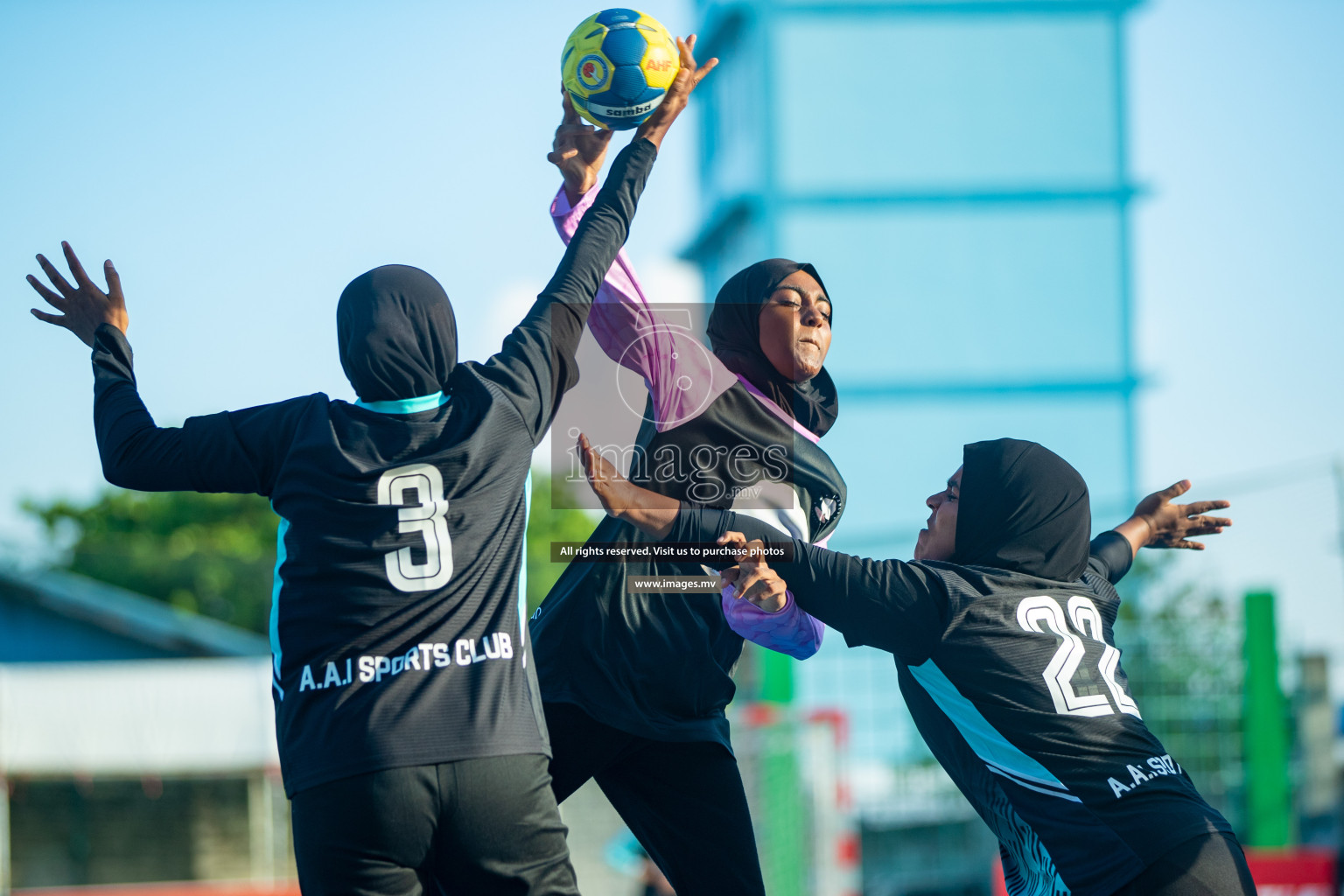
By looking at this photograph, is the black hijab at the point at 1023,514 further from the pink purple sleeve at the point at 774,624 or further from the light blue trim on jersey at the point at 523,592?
the light blue trim on jersey at the point at 523,592

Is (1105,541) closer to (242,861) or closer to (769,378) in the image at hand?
(769,378)

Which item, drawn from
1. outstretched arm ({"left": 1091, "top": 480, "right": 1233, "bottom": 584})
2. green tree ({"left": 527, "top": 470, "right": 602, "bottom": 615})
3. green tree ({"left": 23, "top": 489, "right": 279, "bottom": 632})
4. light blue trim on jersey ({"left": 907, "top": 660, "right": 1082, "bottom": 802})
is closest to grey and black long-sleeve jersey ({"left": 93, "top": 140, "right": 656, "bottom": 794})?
light blue trim on jersey ({"left": 907, "top": 660, "right": 1082, "bottom": 802})

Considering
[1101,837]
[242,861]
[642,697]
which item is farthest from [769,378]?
[242,861]

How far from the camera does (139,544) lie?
4309cm

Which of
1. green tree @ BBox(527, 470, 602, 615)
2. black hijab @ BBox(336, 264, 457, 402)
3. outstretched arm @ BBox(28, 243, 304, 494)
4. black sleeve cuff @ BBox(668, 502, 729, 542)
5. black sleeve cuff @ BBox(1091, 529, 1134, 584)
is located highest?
black hijab @ BBox(336, 264, 457, 402)

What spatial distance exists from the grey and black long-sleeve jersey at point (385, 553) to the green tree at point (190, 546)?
3001 cm

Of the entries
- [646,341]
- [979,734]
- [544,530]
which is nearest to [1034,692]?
[979,734]

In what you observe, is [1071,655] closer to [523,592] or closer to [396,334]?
[523,592]

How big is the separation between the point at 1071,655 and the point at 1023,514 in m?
0.37

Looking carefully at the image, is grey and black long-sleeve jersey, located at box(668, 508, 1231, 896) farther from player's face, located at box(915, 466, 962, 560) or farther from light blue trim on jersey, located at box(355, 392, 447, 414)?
light blue trim on jersey, located at box(355, 392, 447, 414)

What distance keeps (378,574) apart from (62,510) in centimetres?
4710

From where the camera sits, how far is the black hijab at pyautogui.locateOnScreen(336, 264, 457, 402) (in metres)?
2.91

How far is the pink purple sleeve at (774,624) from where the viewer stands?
343 centimetres

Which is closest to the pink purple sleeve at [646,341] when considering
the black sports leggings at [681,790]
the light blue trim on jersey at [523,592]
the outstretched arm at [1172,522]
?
the light blue trim on jersey at [523,592]
